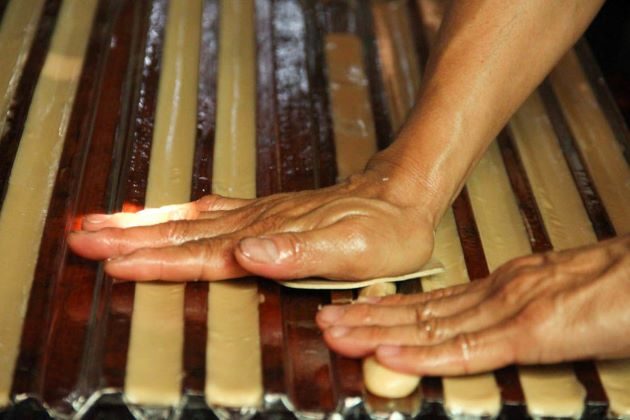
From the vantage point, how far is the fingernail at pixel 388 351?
136 centimetres

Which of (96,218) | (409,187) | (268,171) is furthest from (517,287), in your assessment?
(96,218)

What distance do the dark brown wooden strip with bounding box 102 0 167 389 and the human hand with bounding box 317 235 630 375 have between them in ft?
1.06

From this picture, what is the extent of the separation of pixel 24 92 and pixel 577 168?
119cm

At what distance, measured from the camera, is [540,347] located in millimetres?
1361

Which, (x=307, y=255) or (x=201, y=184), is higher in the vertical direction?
(x=201, y=184)

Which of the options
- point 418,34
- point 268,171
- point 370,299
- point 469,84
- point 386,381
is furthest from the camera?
point 418,34

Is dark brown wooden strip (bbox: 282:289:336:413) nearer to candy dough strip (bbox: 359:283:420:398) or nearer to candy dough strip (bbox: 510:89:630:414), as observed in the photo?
candy dough strip (bbox: 359:283:420:398)

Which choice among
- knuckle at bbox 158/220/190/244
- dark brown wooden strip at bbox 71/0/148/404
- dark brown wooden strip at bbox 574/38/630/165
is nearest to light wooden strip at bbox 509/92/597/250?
dark brown wooden strip at bbox 574/38/630/165

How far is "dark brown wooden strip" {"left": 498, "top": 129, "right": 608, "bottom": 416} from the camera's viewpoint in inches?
56.1

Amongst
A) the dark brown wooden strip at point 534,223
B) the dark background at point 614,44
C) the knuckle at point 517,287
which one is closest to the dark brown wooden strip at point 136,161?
the knuckle at point 517,287

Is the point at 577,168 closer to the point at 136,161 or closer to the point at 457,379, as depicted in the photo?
the point at 457,379

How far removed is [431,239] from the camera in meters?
1.56

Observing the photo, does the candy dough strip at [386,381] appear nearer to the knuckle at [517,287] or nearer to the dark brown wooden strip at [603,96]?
the knuckle at [517,287]

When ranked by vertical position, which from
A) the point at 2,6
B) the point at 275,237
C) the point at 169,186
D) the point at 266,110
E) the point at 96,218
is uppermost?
the point at 2,6
